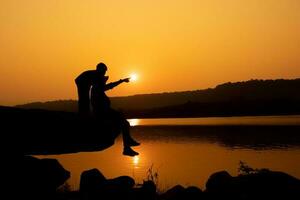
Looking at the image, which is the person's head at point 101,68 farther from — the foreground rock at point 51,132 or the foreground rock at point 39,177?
the foreground rock at point 39,177

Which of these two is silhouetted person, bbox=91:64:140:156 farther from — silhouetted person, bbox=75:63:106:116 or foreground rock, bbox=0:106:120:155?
foreground rock, bbox=0:106:120:155

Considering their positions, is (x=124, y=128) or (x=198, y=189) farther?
(x=198, y=189)

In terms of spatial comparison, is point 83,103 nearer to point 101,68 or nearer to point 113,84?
point 113,84

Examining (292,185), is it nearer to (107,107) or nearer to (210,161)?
(107,107)

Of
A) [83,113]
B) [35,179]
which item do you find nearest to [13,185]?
[35,179]

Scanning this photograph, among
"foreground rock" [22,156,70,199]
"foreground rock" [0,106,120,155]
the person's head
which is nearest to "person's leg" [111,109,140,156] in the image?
"foreground rock" [0,106,120,155]

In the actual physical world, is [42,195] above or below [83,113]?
below

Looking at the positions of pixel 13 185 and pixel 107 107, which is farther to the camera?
pixel 107 107

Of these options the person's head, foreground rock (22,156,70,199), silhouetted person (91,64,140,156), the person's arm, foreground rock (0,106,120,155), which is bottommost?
foreground rock (22,156,70,199)

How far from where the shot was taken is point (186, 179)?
41.9 meters

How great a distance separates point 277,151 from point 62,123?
53.5m

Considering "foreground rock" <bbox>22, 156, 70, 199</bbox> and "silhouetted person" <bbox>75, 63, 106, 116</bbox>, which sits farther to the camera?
"silhouetted person" <bbox>75, 63, 106, 116</bbox>

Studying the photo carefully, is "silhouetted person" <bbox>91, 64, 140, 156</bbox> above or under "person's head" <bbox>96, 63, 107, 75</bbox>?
under

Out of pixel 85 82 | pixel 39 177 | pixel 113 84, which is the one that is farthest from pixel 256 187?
pixel 39 177
